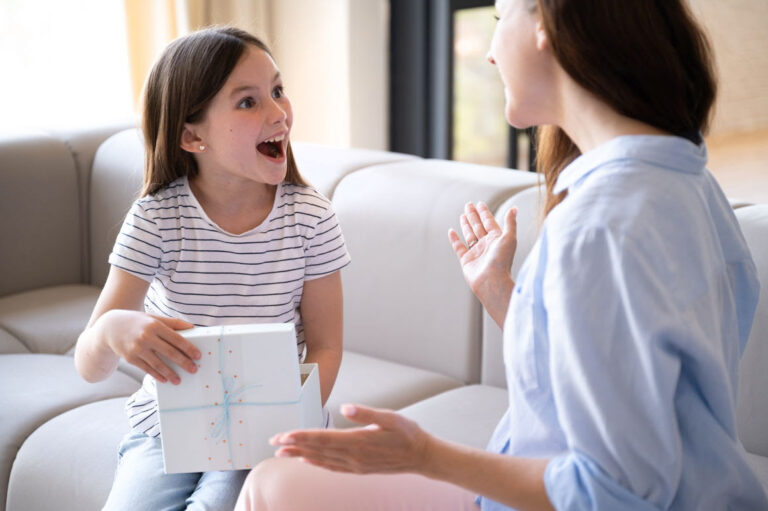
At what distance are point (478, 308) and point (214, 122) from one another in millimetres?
742

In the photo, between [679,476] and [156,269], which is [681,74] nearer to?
[679,476]

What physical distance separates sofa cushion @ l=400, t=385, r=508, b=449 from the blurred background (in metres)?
1.56

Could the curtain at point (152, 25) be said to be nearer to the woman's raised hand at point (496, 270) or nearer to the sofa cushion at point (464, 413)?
the sofa cushion at point (464, 413)

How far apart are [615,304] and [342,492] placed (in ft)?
1.46

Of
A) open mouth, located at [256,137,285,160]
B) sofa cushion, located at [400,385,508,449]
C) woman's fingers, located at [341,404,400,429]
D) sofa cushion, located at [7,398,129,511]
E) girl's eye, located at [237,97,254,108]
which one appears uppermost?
girl's eye, located at [237,97,254,108]

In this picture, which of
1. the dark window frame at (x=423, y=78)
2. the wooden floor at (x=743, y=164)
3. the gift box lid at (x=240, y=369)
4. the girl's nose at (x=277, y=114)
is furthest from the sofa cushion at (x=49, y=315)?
the wooden floor at (x=743, y=164)

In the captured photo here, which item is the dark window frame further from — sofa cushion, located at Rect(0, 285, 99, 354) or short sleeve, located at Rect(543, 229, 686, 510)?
short sleeve, located at Rect(543, 229, 686, 510)

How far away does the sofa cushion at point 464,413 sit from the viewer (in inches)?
67.1

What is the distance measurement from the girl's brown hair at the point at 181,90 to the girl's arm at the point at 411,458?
71 cm

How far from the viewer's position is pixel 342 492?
115 centimetres

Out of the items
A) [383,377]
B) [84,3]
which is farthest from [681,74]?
[84,3]

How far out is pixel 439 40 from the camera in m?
3.90

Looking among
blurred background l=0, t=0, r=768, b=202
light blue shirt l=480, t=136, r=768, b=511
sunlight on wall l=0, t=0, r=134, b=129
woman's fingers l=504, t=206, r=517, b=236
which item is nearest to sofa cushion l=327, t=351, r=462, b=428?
woman's fingers l=504, t=206, r=517, b=236

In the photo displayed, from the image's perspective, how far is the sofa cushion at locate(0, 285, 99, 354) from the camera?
2.29 m
